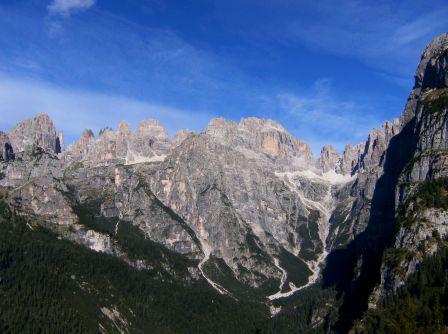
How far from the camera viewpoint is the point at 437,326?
197 meters
